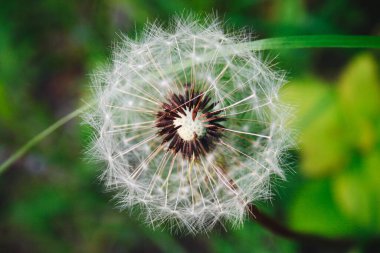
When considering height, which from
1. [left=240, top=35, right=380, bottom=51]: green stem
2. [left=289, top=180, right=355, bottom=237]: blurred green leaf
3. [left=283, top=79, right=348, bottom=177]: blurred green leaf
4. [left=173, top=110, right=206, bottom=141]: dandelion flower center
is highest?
[left=283, top=79, right=348, bottom=177]: blurred green leaf

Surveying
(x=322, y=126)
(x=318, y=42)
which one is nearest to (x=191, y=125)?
(x=318, y=42)

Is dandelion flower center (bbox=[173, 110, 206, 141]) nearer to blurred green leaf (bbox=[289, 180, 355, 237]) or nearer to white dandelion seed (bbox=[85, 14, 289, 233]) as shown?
white dandelion seed (bbox=[85, 14, 289, 233])

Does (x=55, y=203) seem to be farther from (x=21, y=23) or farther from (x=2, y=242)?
(x=21, y=23)

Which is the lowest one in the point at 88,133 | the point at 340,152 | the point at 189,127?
the point at 189,127

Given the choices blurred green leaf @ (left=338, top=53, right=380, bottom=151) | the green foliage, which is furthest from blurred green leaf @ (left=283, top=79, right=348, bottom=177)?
blurred green leaf @ (left=338, top=53, right=380, bottom=151)

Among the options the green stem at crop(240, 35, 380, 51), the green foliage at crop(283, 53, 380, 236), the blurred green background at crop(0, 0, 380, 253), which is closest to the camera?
the green stem at crop(240, 35, 380, 51)

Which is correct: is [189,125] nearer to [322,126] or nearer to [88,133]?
[88,133]
